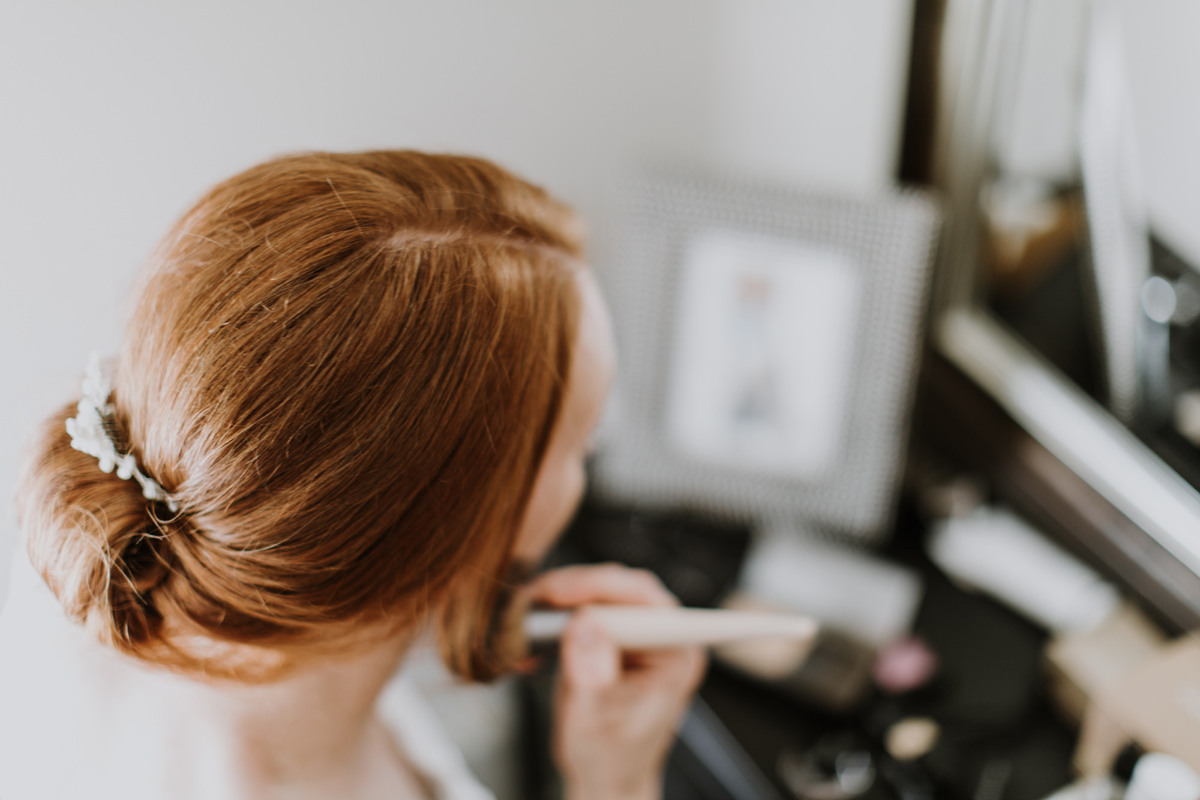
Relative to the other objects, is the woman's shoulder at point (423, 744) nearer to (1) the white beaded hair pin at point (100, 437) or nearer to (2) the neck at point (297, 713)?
(2) the neck at point (297, 713)

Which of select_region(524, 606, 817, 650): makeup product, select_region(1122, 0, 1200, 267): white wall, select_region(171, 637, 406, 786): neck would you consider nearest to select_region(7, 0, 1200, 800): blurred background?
select_region(1122, 0, 1200, 267): white wall

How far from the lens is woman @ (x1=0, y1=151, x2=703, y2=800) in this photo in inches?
17.8

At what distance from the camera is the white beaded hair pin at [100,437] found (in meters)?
0.47

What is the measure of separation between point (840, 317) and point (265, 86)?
1.92 ft

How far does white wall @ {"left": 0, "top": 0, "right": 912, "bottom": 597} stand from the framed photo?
0.10 meters

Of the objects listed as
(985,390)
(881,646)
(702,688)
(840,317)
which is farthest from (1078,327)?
(702,688)

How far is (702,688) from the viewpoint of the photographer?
0.85 metres

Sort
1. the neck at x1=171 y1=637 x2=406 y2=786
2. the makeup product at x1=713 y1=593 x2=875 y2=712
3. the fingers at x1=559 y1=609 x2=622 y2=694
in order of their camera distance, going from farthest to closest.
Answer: the makeup product at x1=713 y1=593 x2=875 y2=712 → the fingers at x1=559 y1=609 x2=622 y2=694 → the neck at x1=171 y1=637 x2=406 y2=786

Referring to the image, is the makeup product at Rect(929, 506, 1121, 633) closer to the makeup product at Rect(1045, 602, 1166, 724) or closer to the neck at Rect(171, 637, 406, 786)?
the makeup product at Rect(1045, 602, 1166, 724)

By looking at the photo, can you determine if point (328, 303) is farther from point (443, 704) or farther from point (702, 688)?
point (443, 704)

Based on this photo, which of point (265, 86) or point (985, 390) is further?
point (985, 390)

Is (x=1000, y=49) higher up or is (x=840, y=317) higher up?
(x=1000, y=49)

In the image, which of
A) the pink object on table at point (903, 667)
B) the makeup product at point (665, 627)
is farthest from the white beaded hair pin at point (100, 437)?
the pink object on table at point (903, 667)

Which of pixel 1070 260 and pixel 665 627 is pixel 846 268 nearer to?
pixel 1070 260
